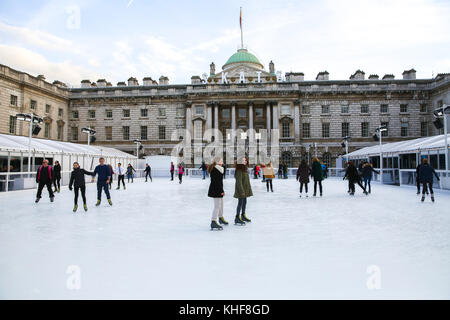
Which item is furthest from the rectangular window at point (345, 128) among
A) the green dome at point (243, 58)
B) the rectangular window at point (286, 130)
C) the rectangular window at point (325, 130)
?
the green dome at point (243, 58)

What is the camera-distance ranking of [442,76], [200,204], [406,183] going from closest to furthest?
[200,204] → [406,183] → [442,76]

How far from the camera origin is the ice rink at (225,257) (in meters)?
3.20

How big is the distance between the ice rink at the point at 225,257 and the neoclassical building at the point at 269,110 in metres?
36.7

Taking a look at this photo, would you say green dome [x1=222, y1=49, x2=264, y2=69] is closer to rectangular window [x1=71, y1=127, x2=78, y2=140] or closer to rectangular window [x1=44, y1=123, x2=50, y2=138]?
rectangular window [x1=71, y1=127, x2=78, y2=140]

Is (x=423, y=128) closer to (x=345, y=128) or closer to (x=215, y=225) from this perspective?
(x=345, y=128)

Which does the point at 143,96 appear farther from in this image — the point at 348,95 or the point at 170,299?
the point at 170,299

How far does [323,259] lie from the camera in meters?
4.19

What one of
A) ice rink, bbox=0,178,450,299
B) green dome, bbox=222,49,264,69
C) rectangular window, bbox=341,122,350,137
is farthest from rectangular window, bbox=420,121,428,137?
ice rink, bbox=0,178,450,299

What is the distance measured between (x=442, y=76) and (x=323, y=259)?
47.8m

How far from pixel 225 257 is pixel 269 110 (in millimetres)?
40567

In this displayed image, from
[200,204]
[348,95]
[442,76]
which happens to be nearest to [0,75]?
[200,204]

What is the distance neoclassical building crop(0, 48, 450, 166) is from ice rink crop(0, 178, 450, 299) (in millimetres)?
36657

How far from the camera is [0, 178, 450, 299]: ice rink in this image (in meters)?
3.20

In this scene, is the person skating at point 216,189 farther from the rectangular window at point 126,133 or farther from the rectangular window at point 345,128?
the rectangular window at point 126,133
